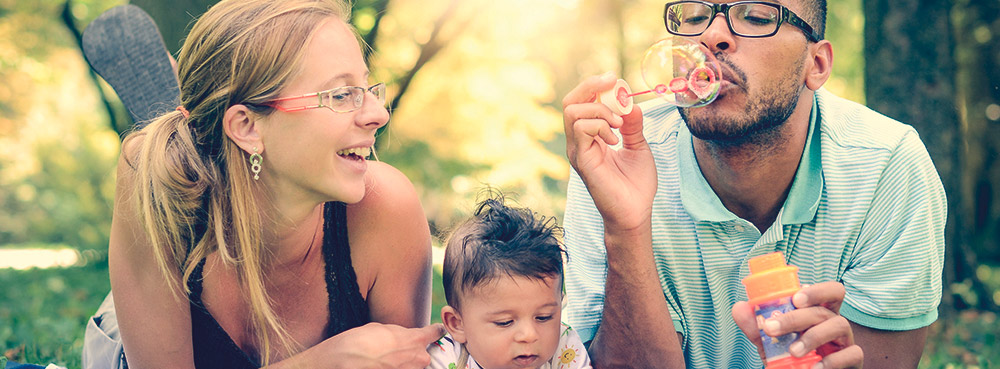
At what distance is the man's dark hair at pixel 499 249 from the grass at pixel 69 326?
223cm

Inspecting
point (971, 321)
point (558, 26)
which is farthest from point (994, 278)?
point (558, 26)

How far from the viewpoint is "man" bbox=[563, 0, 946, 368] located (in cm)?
263

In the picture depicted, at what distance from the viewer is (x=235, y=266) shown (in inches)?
113

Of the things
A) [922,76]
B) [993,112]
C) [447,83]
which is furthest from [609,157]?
[993,112]

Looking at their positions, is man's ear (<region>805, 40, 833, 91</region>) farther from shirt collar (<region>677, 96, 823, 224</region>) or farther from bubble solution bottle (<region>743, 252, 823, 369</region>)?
bubble solution bottle (<region>743, 252, 823, 369</region>)

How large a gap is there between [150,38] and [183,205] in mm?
1746

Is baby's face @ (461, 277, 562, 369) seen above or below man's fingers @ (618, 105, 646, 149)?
below

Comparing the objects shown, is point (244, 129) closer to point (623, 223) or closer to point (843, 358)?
point (623, 223)

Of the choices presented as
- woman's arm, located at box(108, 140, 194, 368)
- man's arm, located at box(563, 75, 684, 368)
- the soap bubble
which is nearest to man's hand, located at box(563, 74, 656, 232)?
man's arm, located at box(563, 75, 684, 368)

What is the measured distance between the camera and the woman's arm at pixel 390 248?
2.98 metres

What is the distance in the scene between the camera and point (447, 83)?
32.8 ft

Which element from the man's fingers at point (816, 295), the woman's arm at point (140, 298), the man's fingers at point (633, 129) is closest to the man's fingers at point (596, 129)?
the man's fingers at point (633, 129)

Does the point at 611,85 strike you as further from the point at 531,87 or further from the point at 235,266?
the point at 531,87

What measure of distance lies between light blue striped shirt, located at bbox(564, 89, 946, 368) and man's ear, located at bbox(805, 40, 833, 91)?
0.35 feet
